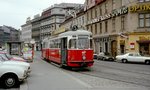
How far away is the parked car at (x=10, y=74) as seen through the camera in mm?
14688

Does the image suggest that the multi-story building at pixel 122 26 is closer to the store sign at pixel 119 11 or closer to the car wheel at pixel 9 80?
the store sign at pixel 119 11

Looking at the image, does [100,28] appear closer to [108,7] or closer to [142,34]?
[108,7]

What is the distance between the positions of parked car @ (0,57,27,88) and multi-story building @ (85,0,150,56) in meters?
31.2

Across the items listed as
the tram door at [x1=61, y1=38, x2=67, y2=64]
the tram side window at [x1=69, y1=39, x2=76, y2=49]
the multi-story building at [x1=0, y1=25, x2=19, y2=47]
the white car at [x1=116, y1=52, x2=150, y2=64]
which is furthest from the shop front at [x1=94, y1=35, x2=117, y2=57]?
the multi-story building at [x1=0, y1=25, x2=19, y2=47]

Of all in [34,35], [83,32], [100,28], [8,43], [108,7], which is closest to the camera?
[83,32]

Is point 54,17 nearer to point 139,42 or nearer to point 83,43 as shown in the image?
point 139,42

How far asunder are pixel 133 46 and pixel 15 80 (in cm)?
3157

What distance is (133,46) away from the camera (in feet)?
146

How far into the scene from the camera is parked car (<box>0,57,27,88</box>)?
14688mm

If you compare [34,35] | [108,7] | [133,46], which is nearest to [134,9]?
[133,46]

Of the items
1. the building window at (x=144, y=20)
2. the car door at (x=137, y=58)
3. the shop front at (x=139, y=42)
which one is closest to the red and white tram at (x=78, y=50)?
the car door at (x=137, y=58)

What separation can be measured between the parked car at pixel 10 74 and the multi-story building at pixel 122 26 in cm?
3120

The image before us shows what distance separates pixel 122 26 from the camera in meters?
47.5

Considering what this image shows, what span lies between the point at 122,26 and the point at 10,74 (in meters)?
34.5
